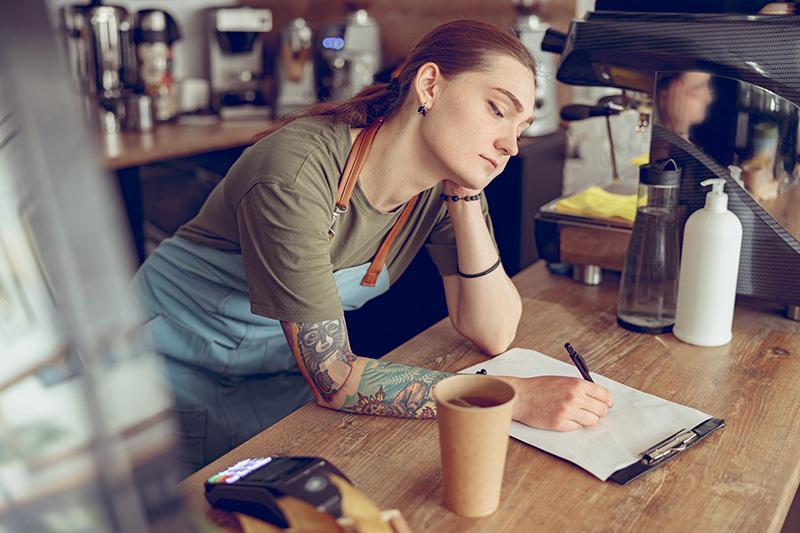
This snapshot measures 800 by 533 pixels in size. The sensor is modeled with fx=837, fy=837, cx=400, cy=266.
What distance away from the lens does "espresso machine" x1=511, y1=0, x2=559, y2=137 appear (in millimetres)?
2705

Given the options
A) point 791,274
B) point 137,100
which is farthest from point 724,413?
point 137,100

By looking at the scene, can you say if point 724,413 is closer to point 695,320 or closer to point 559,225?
point 695,320

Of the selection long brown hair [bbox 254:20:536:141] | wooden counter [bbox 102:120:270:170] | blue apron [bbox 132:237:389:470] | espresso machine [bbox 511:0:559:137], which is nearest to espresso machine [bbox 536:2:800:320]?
long brown hair [bbox 254:20:536:141]

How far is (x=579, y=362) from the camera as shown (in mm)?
1185

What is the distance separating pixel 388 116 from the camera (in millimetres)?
1400

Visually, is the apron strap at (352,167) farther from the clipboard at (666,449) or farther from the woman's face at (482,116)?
the clipboard at (666,449)

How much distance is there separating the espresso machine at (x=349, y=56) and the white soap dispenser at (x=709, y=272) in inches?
76.7

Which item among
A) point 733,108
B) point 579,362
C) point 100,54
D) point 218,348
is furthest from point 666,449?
point 100,54

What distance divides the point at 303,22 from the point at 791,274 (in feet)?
7.57

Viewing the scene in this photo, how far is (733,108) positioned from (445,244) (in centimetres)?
54

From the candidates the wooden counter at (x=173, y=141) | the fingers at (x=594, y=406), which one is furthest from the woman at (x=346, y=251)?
the wooden counter at (x=173, y=141)

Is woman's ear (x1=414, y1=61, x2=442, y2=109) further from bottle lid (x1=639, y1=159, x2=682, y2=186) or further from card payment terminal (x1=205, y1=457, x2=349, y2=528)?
card payment terminal (x1=205, y1=457, x2=349, y2=528)

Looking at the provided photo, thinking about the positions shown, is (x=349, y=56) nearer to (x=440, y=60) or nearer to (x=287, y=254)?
(x=440, y=60)

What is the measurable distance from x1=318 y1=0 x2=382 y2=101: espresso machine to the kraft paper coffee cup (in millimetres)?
2350
